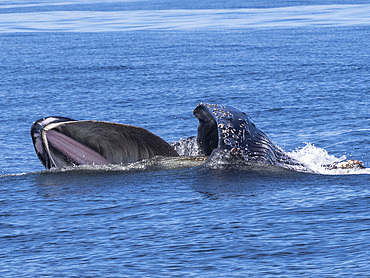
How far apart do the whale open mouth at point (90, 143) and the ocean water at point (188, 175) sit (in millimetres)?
190

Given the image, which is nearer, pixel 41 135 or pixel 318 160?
pixel 41 135

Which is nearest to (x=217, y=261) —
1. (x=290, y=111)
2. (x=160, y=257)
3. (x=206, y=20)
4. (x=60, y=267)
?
(x=160, y=257)

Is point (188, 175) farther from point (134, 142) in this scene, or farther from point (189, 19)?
point (189, 19)

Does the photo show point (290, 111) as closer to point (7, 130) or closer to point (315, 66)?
point (7, 130)

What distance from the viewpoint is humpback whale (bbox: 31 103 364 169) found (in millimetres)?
11914

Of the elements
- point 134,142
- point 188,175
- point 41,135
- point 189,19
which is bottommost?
point 188,175

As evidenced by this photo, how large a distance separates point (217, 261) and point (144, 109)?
50.5ft

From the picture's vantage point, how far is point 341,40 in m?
44.6

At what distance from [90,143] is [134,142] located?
29.1 inches

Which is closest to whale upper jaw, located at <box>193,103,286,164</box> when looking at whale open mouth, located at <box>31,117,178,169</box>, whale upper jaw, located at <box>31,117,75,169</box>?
whale open mouth, located at <box>31,117,178,169</box>

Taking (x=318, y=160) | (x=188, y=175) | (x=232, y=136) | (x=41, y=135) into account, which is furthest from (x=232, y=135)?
(x=318, y=160)

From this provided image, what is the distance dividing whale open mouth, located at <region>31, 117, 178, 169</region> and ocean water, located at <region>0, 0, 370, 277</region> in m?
0.19

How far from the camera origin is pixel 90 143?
12.2 m

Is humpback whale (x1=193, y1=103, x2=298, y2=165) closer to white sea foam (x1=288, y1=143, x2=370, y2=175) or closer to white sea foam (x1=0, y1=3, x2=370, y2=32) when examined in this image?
white sea foam (x1=288, y1=143, x2=370, y2=175)
